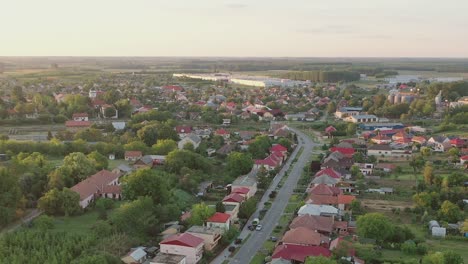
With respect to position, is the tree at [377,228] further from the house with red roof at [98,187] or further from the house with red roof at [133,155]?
the house with red roof at [133,155]

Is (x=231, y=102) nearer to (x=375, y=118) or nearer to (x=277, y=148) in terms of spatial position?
(x=375, y=118)

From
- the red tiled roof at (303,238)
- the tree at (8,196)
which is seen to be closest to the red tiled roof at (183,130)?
the tree at (8,196)

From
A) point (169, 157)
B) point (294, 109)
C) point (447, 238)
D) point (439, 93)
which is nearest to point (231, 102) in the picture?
point (294, 109)

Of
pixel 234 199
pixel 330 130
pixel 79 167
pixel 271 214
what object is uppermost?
pixel 79 167

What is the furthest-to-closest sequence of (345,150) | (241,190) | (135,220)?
(345,150) < (241,190) < (135,220)

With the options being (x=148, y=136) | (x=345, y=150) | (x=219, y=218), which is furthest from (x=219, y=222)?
(x=148, y=136)

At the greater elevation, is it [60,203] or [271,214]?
[60,203]

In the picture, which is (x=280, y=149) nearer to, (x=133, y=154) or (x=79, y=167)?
(x=133, y=154)
